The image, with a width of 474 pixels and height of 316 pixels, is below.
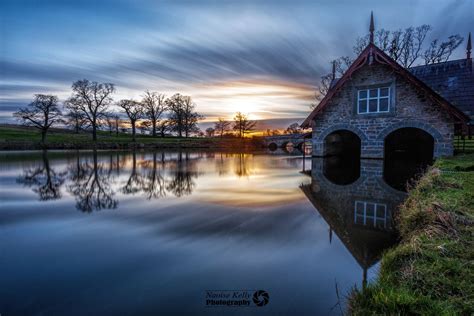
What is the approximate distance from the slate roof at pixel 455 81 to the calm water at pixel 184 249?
40.5 ft

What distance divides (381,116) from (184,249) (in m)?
15.3

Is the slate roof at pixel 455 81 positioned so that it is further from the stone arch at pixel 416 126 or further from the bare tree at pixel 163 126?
the bare tree at pixel 163 126

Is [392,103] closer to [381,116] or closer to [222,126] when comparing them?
[381,116]

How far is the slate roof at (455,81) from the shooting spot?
15.5 m

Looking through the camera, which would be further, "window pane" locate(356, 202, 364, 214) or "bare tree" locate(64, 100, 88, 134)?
"bare tree" locate(64, 100, 88, 134)

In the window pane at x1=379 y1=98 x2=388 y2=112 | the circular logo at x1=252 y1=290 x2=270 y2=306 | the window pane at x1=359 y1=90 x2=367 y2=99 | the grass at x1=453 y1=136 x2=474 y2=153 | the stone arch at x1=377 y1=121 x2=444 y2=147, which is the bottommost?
the circular logo at x1=252 y1=290 x2=270 y2=306

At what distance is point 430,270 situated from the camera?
2.55 meters

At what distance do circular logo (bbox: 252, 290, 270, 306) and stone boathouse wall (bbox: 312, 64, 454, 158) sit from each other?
1523cm

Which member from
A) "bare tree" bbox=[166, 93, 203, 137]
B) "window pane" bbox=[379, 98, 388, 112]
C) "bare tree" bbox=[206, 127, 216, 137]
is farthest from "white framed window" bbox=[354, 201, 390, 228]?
"bare tree" bbox=[206, 127, 216, 137]

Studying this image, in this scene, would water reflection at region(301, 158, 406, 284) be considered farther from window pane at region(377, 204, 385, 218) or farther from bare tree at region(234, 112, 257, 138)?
bare tree at region(234, 112, 257, 138)

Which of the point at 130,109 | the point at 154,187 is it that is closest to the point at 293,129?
the point at 130,109

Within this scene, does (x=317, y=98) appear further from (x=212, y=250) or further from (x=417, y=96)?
(x=212, y=250)

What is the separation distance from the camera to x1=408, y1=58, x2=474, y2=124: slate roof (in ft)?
51.0

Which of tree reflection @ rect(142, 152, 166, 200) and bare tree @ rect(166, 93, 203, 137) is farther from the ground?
bare tree @ rect(166, 93, 203, 137)
